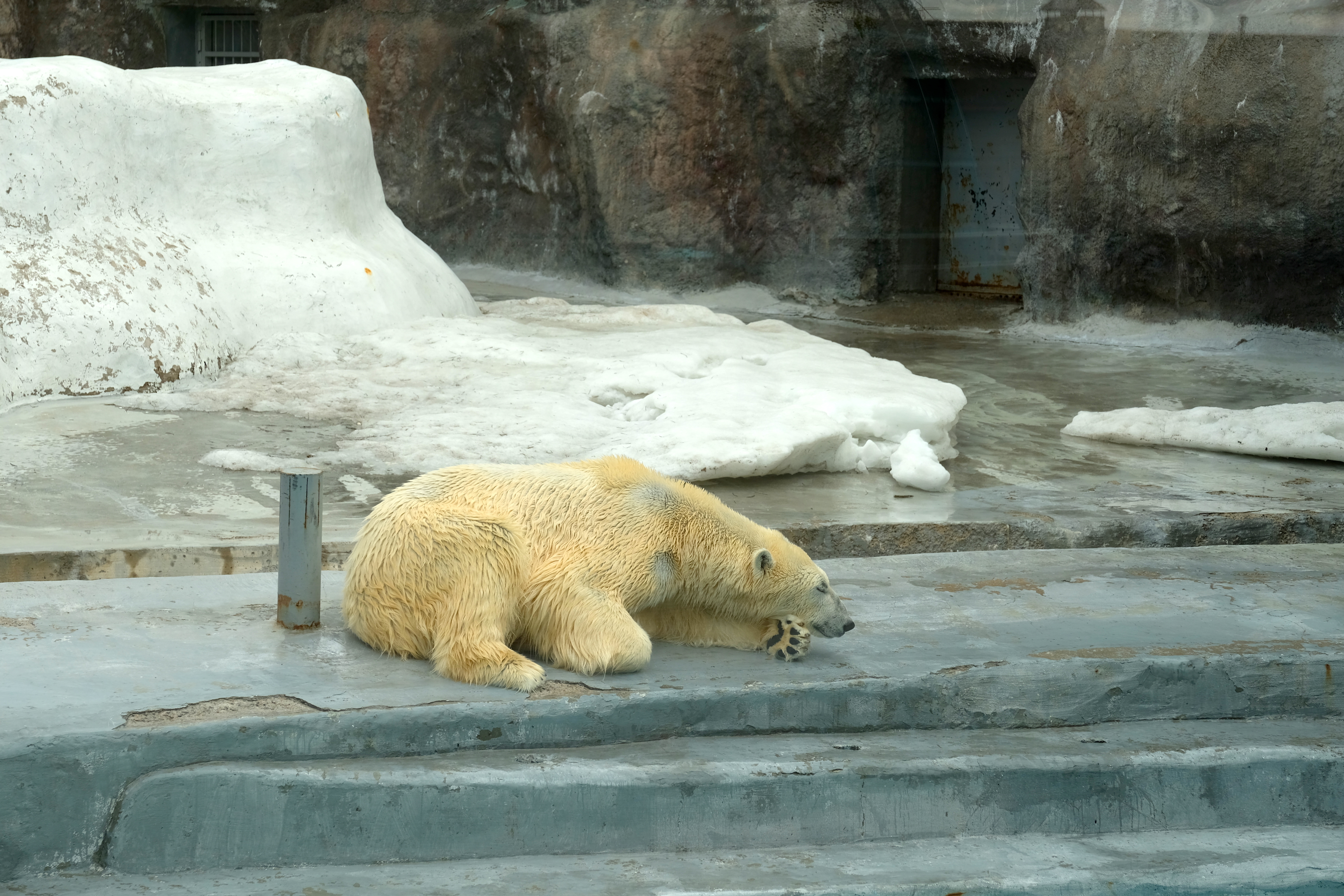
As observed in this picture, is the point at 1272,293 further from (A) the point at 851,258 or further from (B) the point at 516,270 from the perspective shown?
(B) the point at 516,270

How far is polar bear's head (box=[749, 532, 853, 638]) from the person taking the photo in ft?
10.5

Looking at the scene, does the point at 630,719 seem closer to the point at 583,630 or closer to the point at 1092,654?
the point at 583,630

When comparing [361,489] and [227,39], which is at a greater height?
[227,39]

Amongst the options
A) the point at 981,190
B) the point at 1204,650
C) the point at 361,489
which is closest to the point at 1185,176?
the point at 981,190

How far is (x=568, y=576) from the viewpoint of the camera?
300 cm

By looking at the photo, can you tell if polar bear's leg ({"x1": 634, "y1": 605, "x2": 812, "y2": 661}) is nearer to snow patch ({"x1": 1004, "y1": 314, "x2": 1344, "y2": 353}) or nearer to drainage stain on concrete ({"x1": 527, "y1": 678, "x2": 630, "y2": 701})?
drainage stain on concrete ({"x1": 527, "y1": 678, "x2": 630, "y2": 701})

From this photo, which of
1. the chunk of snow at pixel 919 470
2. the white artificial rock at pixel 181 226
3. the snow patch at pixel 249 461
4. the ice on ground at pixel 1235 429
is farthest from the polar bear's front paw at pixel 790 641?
the white artificial rock at pixel 181 226

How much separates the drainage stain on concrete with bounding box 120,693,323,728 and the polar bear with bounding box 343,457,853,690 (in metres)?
0.35

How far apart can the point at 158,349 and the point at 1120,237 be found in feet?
23.4

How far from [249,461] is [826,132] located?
791 cm

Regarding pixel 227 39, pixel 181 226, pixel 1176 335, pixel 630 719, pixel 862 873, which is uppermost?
pixel 227 39

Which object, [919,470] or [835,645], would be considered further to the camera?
[919,470]

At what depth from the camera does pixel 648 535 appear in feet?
10.3

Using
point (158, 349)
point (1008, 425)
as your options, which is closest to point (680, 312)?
point (1008, 425)
